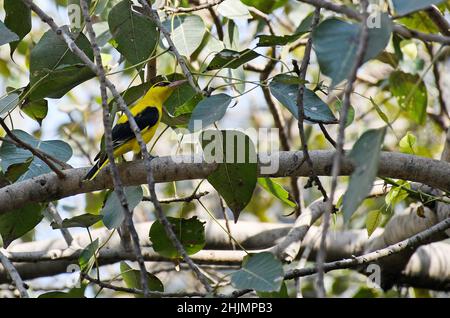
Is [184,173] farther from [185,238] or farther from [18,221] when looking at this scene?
[18,221]

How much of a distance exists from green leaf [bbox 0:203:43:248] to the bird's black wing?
0.79 meters

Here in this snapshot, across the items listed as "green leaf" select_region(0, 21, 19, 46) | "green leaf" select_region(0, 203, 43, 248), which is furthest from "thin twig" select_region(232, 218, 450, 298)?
"green leaf" select_region(0, 21, 19, 46)

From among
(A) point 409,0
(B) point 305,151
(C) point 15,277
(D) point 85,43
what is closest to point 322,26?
(A) point 409,0

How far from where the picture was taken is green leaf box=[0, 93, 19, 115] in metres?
2.56

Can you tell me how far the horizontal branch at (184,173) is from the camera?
247cm

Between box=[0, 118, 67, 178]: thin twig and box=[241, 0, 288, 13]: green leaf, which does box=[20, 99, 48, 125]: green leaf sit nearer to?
box=[0, 118, 67, 178]: thin twig

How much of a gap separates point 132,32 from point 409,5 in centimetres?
129

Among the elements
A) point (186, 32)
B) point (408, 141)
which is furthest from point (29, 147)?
point (408, 141)

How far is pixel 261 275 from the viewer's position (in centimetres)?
180

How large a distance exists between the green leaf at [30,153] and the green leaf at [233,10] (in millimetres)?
947

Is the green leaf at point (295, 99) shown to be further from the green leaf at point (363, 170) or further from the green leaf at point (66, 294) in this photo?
the green leaf at point (66, 294)

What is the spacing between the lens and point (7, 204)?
2.47m

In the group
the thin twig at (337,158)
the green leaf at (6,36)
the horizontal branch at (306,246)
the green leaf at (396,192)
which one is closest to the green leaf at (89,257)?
the green leaf at (6,36)
